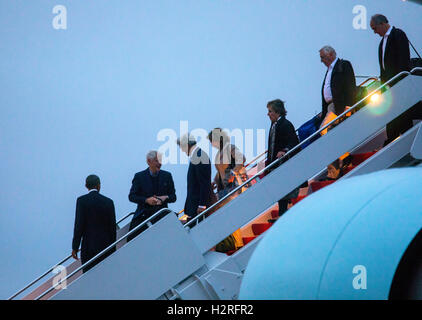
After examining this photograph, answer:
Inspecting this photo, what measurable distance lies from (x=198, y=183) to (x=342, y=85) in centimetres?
257

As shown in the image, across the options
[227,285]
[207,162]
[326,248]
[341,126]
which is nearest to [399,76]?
[341,126]

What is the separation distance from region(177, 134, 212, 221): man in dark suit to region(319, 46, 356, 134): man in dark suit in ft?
6.23

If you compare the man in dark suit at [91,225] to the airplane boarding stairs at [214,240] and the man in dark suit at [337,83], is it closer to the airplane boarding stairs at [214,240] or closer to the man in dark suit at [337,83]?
the airplane boarding stairs at [214,240]

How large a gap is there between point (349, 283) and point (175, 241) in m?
4.42

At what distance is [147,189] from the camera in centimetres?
970

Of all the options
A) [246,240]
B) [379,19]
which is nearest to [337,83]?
[379,19]

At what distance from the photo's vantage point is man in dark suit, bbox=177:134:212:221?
9453mm

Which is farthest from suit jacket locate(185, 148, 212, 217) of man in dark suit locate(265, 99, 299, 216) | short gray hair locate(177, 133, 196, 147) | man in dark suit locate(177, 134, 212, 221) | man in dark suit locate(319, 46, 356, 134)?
man in dark suit locate(319, 46, 356, 134)

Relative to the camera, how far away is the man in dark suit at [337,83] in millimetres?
9758

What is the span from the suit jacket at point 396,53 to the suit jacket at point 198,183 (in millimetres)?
2904

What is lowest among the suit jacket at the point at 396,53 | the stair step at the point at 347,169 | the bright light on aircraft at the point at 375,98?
the stair step at the point at 347,169

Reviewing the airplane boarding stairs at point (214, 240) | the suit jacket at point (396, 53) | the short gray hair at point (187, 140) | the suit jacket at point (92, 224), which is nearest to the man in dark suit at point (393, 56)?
the suit jacket at point (396, 53)
